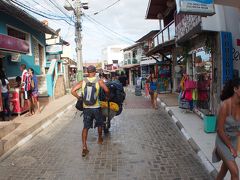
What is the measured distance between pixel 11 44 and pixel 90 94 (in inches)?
163

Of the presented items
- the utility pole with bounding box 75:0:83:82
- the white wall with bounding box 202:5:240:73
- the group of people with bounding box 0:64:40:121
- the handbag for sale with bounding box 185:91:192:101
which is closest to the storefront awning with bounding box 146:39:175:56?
the handbag for sale with bounding box 185:91:192:101

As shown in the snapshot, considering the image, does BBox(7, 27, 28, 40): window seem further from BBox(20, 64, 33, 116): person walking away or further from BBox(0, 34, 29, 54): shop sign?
BBox(20, 64, 33, 116): person walking away

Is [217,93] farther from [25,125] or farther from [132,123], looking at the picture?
[25,125]

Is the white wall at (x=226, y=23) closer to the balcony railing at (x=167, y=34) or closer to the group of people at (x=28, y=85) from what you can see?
the balcony railing at (x=167, y=34)

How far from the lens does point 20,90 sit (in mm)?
10359

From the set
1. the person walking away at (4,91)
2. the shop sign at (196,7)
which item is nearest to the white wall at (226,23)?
the shop sign at (196,7)

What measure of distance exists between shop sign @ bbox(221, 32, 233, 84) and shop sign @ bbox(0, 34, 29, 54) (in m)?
6.03

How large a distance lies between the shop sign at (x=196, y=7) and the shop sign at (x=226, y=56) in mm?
1860

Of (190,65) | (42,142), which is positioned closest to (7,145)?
(42,142)

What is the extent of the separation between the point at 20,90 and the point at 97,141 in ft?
15.3

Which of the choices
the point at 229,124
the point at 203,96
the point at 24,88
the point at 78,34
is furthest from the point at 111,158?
the point at 78,34

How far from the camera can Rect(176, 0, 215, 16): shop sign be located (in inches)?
219

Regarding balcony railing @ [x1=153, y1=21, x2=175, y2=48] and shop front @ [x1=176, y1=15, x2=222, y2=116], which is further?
balcony railing @ [x1=153, y1=21, x2=175, y2=48]

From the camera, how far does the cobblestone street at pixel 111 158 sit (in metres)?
4.87
